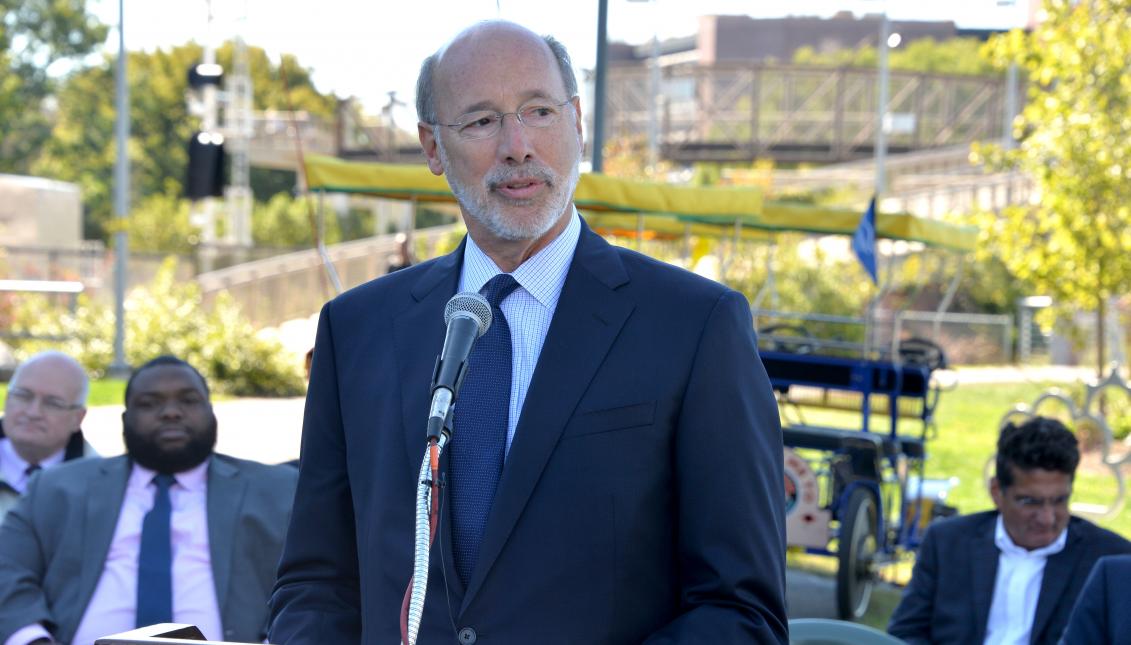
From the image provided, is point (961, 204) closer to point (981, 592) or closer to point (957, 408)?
point (957, 408)

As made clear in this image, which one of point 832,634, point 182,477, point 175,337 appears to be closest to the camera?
point 832,634

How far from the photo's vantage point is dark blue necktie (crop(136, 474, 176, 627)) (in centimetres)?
541

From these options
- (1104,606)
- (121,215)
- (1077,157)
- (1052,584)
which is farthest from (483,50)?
(121,215)

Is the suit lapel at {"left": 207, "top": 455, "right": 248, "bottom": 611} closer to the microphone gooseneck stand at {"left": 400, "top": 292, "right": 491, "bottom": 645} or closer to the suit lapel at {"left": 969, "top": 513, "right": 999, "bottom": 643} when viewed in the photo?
the suit lapel at {"left": 969, "top": 513, "right": 999, "bottom": 643}

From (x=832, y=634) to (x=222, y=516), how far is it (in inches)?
96.6

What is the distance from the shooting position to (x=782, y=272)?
3234 cm

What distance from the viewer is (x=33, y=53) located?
57031 millimetres

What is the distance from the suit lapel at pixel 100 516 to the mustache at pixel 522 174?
353 cm

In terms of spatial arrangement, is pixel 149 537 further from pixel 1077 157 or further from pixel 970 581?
pixel 1077 157

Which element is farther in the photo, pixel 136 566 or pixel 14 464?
pixel 14 464

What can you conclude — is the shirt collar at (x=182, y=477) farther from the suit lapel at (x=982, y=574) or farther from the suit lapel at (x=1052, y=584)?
the suit lapel at (x=1052, y=584)

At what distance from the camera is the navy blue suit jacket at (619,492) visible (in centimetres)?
223

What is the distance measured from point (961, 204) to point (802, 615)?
1274 inches

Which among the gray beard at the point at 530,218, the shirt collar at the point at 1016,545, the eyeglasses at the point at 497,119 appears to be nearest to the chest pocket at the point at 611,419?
the gray beard at the point at 530,218
